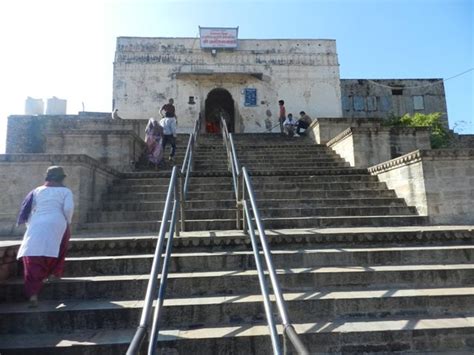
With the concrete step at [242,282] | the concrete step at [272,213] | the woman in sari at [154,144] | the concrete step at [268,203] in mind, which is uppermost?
the woman in sari at [154,144]

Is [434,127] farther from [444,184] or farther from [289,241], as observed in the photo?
[289,241]

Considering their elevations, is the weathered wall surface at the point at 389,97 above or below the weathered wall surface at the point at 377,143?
above

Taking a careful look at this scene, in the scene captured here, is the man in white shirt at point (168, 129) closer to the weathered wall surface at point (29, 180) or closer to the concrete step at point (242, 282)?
the weathered wall surface at point (29, 180)

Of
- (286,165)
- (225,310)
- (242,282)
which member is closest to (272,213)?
(242,282)

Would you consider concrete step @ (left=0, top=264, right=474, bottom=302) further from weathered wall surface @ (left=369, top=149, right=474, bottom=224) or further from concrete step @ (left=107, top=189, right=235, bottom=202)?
concrete step @ (left=107, top=189, right=235, bottom=202)

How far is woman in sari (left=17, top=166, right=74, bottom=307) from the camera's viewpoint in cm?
314

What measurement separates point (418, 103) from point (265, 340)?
81.1 feet

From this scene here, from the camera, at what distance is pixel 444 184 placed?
5445mm

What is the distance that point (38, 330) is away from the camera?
2920 millimetres

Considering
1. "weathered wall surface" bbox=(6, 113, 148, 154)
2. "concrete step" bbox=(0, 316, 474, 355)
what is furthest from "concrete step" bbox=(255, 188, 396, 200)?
"weathered wall surface" bbox=(6, 113, 148, 154)

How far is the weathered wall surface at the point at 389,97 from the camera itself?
2308 centimetres

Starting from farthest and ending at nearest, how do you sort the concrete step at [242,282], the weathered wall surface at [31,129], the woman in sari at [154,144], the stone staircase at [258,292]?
1. the weathered wall surface at [31,129]
2. the woman in sari at [154,144]
3. the concrete step at [242,282]
4. the stone staircase at [258,292]

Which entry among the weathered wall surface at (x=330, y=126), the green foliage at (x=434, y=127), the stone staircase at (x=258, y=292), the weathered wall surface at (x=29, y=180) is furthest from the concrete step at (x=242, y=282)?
the green foliage at (x=434, y=127)

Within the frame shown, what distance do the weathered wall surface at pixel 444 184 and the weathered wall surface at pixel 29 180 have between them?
5.39 m
